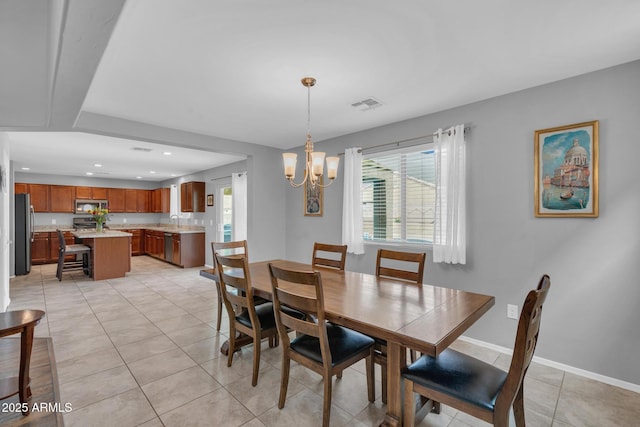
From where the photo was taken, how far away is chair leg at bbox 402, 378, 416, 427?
1526mm

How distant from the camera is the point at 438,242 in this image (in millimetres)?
3098

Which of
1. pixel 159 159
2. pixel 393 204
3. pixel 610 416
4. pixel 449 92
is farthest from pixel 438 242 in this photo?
pixel 159 159

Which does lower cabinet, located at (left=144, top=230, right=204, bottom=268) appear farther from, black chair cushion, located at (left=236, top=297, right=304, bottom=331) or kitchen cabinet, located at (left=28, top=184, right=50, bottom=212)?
black chair cushion, located at (left=236, top=297, right=304, bottom=331)

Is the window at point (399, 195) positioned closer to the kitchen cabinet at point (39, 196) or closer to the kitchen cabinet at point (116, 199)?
the kitchen cabinet at point (116, 199)

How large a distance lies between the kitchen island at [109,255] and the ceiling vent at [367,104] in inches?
216

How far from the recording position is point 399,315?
1630 mm

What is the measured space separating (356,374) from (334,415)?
55 centimetres

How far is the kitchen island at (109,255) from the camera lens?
572 centimetres

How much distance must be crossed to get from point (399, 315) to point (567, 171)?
6.57ft

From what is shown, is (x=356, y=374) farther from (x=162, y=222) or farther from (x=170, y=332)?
(x=162, y=222)

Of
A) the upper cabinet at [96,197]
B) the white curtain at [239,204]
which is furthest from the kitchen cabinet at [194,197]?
the white curtain at [239,204]

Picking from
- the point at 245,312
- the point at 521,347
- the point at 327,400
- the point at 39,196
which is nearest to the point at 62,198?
the point at 39,196

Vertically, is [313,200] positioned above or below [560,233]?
above

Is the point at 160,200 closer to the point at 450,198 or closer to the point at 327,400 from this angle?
the point at 450,198
